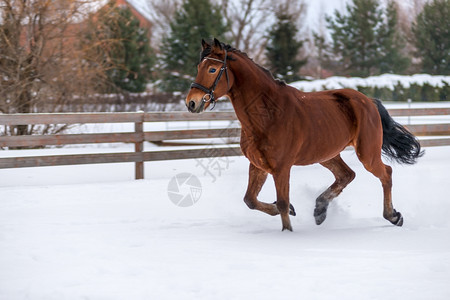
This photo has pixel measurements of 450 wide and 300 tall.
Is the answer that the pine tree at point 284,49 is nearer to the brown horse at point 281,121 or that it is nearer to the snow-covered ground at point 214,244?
the snow-covered ground at point 214,244

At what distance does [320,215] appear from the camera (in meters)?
5.33

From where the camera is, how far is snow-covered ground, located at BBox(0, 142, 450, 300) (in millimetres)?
3262

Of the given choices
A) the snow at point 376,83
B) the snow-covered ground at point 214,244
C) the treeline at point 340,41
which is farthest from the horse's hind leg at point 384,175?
the treeline at point 340,41

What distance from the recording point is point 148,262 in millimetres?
3787

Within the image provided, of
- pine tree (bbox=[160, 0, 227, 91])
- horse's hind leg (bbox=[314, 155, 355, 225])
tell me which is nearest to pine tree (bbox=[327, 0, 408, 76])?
pine tree (bbox=[160, 0, 227, 91])

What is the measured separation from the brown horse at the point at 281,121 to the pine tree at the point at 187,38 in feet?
72.2

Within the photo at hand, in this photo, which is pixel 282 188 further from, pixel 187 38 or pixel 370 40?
pixel 370 40

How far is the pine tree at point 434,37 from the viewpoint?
2800 cm

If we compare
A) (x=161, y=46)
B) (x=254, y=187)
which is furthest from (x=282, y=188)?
(x=161, y=46)

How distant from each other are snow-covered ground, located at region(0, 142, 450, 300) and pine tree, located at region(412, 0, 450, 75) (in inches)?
917

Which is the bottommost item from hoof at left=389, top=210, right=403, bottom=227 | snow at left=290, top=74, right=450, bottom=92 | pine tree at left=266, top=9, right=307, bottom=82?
hoof at left=389, top=210, right=403, bottom=227

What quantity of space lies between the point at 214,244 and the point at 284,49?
24.0 m

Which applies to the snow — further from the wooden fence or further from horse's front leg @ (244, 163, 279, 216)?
horse's front leg @ (244, 163, 279, 216)

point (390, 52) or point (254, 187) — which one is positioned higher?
point (390, 52)
